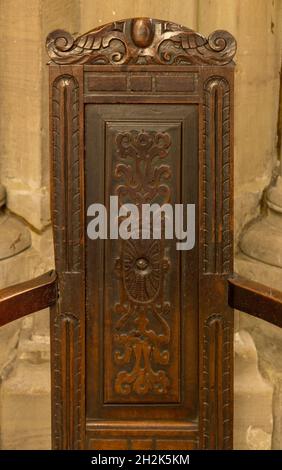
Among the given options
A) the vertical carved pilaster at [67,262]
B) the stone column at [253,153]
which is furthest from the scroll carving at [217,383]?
the stone column at [253,153]

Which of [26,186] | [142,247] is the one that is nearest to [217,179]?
[142,247]

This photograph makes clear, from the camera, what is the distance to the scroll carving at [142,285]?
8.50 feet

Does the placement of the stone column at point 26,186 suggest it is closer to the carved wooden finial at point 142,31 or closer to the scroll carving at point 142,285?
the scroll carving at point 142,285

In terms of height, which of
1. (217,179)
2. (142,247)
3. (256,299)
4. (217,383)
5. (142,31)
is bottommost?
(217,383)

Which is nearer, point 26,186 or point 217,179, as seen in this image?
point 217,179

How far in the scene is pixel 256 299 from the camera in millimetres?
2562

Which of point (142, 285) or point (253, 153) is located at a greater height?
point (253, 153)

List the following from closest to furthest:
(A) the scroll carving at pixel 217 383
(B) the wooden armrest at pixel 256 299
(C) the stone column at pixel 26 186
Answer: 1. (B) the wooden armrest at pixel 256 299
2. (A) the scroll carving at pixel 217 383
3. (C) the stone column at pixel 26 186

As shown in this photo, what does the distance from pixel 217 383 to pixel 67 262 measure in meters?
0.51

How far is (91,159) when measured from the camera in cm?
260

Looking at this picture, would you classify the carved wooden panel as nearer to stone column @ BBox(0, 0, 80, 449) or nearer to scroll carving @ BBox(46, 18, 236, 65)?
scroll carving @ BBox(46, 18, 236, 65)

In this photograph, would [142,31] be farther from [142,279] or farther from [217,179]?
[142,279]

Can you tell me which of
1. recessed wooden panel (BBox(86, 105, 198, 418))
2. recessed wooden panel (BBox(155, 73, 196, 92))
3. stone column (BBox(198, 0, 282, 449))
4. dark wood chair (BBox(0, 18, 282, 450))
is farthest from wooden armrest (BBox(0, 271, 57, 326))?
stone column (BBox(198, 0, 282, 449))

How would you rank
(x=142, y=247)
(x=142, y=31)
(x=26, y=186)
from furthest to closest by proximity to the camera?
(x=26, y=186)
(x=142, y=247)
(x=142, y=31)
